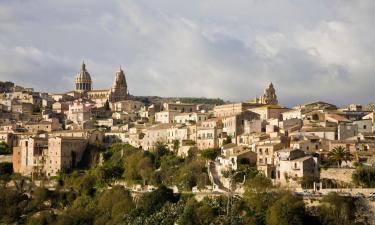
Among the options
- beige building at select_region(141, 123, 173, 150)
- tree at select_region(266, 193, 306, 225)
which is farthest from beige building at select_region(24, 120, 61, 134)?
tree at select_region(266, 193, 306, 225)

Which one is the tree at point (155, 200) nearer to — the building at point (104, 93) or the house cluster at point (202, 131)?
the house cluster at point (202, 131)

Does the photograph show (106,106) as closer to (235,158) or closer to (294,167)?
(235,158)

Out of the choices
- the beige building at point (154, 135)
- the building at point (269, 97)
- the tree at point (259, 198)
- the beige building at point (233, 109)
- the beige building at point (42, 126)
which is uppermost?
the building at point (269, 97)

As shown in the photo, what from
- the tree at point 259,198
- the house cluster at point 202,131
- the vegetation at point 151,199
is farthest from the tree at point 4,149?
the tree at point 259,198

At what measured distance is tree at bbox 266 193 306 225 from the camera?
48.6 m

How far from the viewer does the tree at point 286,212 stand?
160 feet

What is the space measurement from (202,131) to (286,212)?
20.6m

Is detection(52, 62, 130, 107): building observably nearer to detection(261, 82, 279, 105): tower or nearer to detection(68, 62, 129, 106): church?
detection(68, 62, 129, 106): church

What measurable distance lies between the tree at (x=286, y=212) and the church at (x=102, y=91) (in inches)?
2149

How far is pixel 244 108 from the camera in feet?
250

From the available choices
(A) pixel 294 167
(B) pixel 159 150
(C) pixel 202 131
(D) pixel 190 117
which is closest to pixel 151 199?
(A) pixel 294 167

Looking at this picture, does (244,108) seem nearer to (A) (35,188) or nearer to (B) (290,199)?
(A) (35,188)

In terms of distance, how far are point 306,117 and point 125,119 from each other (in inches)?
1057

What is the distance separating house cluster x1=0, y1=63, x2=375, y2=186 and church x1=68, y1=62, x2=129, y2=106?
2.47 meters
